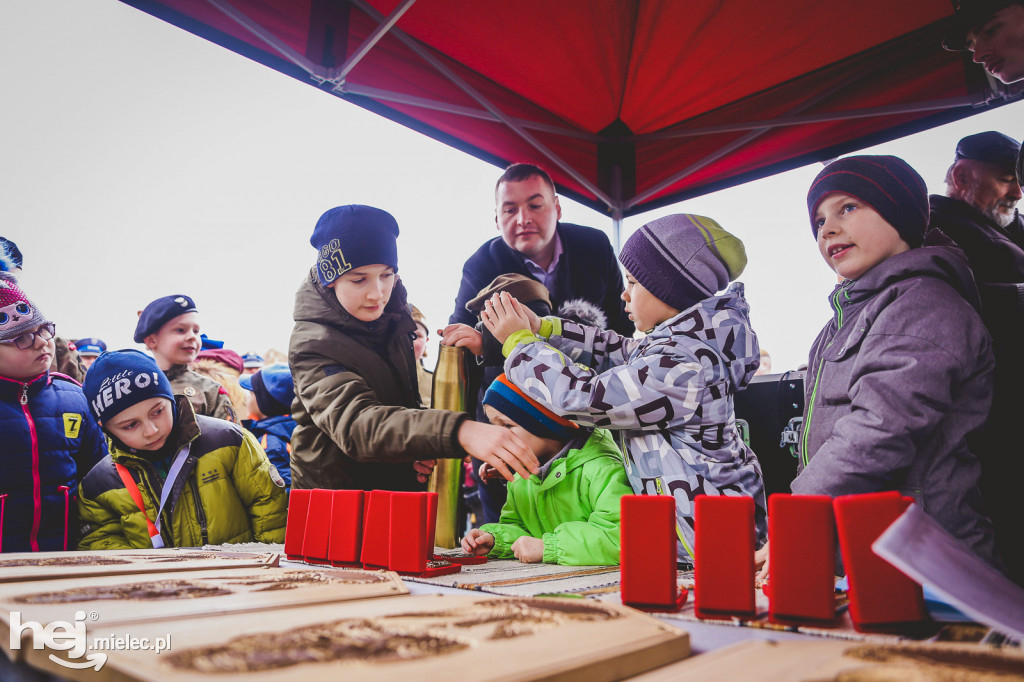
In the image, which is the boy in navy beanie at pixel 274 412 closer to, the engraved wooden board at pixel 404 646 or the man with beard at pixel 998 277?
the engraved wooden board at pixel 404 646

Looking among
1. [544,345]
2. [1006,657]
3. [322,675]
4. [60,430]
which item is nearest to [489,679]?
[322,675]

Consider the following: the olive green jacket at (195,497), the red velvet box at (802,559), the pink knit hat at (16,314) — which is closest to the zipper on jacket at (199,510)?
the olive green jacket at (195,497)

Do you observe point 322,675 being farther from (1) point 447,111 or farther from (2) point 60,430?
(1) point 447,111

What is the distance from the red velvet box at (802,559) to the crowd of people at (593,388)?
21 millimetres

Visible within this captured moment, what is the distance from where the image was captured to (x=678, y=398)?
3.60 feet

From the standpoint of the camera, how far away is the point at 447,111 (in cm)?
264

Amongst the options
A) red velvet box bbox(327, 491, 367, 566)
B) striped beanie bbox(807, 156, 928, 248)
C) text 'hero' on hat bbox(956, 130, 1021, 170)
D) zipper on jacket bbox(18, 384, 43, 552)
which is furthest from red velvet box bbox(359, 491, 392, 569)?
text 'hero' on hat bbox(956, 130, 1021, 170)

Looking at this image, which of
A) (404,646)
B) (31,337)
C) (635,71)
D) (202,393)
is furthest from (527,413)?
(635,71)

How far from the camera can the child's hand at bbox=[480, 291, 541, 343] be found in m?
1.33

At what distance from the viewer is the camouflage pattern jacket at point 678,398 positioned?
1.10m

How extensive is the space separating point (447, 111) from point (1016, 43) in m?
1.98

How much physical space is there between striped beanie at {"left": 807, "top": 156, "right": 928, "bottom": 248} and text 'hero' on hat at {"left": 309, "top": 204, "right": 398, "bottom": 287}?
1029mm

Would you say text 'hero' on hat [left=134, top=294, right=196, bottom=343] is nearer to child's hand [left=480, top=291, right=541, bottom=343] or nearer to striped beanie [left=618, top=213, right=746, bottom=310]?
child's hand [left=480, top=291, right=541, bottom=343]

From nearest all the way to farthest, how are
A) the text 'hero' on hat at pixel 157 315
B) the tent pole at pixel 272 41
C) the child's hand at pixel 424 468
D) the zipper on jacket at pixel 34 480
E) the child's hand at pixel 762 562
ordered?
1. the child's hand at pixel 762 562
2. the child's hand at pixel 424 468
3. the zipper on jacket at pixel 34 480
4. the tent pole at pixel 272 41
5. the text 'hero' on hat at pixel 157 315
